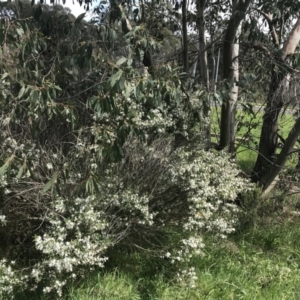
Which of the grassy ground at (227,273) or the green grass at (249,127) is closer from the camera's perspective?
the grassy ground at (227,273)

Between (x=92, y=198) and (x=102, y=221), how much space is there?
206 mm

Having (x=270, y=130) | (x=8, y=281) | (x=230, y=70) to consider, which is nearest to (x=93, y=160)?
(x=8, y=281)

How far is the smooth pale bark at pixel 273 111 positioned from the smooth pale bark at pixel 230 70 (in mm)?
459

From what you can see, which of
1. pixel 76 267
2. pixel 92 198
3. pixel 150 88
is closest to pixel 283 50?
pixel 150 88

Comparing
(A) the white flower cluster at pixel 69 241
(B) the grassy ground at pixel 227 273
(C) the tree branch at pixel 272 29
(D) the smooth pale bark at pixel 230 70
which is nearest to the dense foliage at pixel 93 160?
(A) the white flower cluster at pixel 69 241

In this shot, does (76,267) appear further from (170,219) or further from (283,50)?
(283,50)

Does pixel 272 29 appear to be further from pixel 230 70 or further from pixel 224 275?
pixel 224 275

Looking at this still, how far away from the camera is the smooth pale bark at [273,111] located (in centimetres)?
495

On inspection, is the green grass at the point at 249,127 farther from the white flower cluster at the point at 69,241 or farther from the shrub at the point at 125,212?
the white flower cluster at the point at 69,241

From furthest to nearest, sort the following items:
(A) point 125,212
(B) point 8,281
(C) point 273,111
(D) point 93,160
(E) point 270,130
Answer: (E) point 270,130 < (C) point 273,111 < (A) point 125,212 < (D) point 93,160 < (B) point 8,281

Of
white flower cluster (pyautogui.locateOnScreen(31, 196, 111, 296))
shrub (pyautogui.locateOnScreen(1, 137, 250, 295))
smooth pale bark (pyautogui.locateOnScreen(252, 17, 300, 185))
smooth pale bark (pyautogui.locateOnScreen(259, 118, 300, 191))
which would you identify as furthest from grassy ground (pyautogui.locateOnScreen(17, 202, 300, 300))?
smooth pale bark (pyautogui.locateOnScreen(252, 17, 300, 185))

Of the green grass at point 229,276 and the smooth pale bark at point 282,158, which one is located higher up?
the smooth pale bark at point 282,158

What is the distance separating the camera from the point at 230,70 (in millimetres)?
5121

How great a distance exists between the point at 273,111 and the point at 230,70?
854mm
